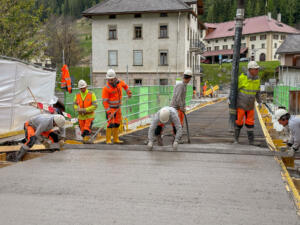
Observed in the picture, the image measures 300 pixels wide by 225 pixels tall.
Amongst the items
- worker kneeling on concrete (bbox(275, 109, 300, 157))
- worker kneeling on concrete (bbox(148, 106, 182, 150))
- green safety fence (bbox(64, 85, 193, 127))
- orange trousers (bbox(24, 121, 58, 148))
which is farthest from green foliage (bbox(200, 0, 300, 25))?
worker kneeling on concrete (bbox(275, 109, 300, 157))

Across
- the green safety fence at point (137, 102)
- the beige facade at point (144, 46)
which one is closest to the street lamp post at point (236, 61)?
the green safety fence at point (137, 102)

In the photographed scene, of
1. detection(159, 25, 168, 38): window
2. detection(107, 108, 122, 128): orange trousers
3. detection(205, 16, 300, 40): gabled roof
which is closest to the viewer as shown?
detection(107, 108, 122, 128): orange trousers

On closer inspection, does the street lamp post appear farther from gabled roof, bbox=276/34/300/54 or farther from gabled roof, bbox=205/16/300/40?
gabled roof, bbox=205/16/300/40

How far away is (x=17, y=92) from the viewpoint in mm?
9609

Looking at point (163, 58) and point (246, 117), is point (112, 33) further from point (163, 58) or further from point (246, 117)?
point (246, 117)

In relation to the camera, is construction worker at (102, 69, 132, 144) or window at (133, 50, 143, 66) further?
window at (133, 50, 143, 66)

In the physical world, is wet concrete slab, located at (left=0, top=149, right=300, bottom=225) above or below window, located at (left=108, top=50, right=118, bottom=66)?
below

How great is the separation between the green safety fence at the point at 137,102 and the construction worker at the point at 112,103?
1.70 m

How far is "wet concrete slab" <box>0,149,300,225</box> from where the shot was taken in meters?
3.45

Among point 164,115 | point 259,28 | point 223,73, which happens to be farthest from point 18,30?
point 259,28

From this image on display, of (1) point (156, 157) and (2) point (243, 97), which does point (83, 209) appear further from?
(2) point (243, 97)

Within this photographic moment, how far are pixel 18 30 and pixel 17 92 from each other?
7228 mm

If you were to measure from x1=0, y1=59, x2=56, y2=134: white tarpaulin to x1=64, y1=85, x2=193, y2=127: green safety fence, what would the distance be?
1.45m

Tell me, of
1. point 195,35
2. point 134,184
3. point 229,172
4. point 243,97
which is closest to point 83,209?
point 134,184
